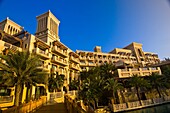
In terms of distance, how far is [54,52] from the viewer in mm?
29922

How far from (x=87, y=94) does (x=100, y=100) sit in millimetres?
5455

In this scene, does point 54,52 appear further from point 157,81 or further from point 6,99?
point 157,81

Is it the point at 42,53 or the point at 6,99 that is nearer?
the point at 6,99

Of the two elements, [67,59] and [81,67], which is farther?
[81,67]

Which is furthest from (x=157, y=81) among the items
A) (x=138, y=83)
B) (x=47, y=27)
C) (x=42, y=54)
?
(x=47, y=27)

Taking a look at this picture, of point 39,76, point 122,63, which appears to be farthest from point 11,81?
point 122,63

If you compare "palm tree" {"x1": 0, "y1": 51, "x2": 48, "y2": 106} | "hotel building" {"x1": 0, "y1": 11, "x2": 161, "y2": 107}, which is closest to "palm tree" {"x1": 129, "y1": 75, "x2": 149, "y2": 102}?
"hotel building" {"x1": 0, "y1": 11, "x2": 161, "y2": 107}

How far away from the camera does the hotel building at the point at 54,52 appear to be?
77.8 feet

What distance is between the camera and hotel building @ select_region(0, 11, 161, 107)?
23703mm

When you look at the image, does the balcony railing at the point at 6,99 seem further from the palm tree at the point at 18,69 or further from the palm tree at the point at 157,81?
the palm tree at the point at 157,81

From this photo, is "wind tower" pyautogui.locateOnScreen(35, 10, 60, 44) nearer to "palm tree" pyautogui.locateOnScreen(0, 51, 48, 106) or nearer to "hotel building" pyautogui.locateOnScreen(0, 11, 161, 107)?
"hotel building" pyautogui.locateOnScreen(0, 11, 161, 107)

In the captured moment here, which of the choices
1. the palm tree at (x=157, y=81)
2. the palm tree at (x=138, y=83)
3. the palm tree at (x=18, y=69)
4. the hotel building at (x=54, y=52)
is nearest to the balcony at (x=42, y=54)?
the hotel building at (x=54, y=52)

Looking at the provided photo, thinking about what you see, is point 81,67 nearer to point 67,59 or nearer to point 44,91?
point 67,59

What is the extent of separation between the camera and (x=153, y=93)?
29906mm
